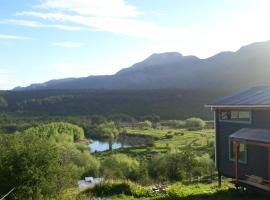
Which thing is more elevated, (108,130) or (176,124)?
(176,124)

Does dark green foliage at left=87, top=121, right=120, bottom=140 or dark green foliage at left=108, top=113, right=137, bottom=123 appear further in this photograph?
dark green foliage at left=108, top=113, right=137, bottom=123

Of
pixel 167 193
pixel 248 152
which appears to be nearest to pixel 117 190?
pixel 167 193

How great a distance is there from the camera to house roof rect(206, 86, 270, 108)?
1939 cm

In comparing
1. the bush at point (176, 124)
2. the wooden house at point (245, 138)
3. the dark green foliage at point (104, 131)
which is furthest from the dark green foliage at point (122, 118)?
the wooden house at point (245, 138)

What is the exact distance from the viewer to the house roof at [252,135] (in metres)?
18.4

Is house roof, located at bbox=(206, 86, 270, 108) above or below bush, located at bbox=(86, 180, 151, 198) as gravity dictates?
above

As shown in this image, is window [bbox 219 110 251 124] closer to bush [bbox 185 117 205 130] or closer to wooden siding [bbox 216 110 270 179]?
wooden siding [bbox 216 110 270 179]

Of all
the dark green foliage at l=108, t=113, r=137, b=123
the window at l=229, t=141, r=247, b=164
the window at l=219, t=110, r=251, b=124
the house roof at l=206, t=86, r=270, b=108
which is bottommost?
the dark green foliage at l=108, t=113, r=137, b=123

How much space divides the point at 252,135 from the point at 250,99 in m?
2.18

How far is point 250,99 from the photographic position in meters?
20.8

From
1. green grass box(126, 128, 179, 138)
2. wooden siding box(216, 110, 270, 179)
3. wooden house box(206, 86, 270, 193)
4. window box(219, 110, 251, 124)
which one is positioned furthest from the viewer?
green grass box(126, 128, 179, 138)

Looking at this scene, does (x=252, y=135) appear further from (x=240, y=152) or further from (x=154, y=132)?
(x=154, y=132)

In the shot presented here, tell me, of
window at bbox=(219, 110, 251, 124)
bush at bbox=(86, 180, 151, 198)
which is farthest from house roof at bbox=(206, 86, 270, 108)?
bush at bbox=(86, 180, 151, 198)

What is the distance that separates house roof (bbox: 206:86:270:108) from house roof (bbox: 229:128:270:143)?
1.13m
